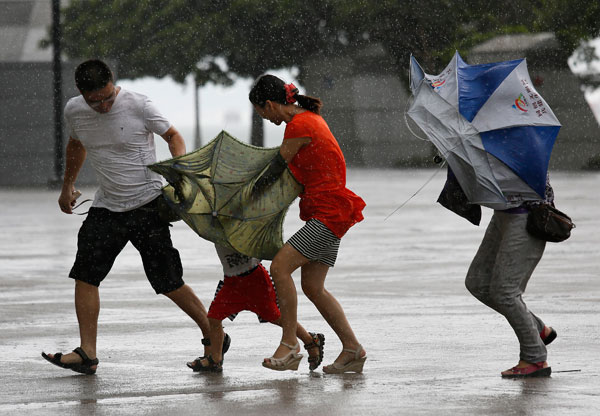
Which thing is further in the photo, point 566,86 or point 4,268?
point 566,86

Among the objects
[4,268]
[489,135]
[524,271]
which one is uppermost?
[489,135]

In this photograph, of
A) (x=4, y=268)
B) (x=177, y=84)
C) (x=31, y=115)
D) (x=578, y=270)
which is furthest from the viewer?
(x=177, y=84)

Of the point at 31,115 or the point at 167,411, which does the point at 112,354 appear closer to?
the point at 167,411

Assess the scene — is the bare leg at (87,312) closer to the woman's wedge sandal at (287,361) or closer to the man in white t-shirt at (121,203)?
the man in white t-shirt at (121,203)

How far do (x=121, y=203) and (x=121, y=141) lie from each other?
0.37m

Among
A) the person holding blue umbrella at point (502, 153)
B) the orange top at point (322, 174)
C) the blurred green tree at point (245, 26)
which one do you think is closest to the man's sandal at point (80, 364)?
the orange top at point (322, 174)

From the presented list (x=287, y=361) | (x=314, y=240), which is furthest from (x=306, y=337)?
(x=314, y=240)

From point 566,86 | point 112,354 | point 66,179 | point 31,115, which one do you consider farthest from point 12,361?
point 566,86

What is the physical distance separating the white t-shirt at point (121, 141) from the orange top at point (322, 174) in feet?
3.20

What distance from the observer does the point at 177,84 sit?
168 feet

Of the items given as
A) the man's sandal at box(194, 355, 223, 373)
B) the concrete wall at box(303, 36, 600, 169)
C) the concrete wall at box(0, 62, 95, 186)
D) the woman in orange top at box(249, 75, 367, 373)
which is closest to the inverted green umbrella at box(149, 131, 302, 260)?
the woman in orange top at box(249, 75, 367, 373)

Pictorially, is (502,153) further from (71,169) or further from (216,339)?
(71,169)

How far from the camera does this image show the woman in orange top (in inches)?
267

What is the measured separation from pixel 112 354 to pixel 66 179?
112 cm
